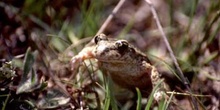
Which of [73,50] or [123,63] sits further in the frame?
[73,50]

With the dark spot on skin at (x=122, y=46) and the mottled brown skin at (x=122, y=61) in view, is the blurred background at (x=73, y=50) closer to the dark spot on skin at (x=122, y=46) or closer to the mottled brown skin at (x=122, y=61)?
the mottled brown skin at (x=122, y=61)

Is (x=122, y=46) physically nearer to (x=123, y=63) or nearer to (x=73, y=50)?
(x=123, y=63)

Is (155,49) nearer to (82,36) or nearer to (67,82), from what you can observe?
(82,36)

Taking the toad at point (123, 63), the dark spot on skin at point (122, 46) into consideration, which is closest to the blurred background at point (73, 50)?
the toad at point (123, 63)

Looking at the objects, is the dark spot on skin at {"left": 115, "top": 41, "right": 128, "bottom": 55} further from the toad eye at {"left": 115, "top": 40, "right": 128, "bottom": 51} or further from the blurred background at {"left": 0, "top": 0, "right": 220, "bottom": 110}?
the blurred background at {"left": 0, "top": 0, "right": 220, "bottom": 110}

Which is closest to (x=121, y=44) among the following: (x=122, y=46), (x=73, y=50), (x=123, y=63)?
(x=122, y=46)

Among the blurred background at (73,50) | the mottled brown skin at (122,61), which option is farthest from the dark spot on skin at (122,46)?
the blurred background at (73,50)

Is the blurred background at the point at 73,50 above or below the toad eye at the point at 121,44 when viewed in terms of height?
below
